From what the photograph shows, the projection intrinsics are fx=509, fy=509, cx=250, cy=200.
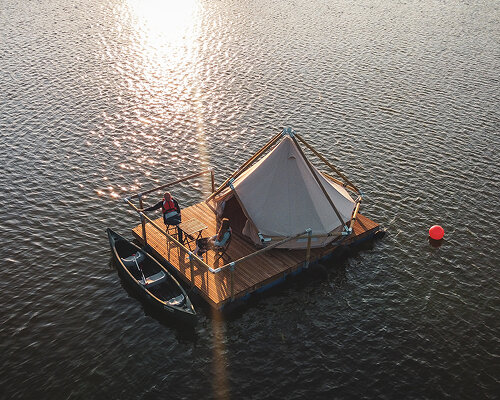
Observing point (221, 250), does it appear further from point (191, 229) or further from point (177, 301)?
point (177, 301)

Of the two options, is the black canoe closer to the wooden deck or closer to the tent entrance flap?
the wooden deck

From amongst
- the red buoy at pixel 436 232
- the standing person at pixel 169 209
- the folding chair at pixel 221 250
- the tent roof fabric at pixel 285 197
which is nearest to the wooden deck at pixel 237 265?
the folding chair at pixel 221 250

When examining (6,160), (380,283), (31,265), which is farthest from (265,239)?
(6,160)

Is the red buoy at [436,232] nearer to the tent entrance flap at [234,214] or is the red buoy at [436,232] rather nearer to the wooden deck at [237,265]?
the wooden deck at [237,265]

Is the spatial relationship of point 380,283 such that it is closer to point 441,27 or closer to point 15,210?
point 15,210

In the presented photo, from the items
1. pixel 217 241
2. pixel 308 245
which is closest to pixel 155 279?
pixel 217 241

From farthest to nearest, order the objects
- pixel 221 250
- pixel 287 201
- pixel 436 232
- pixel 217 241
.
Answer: pixel 436 232 → pixel 287 201 → pixel 221 250 → pixel 217 241
